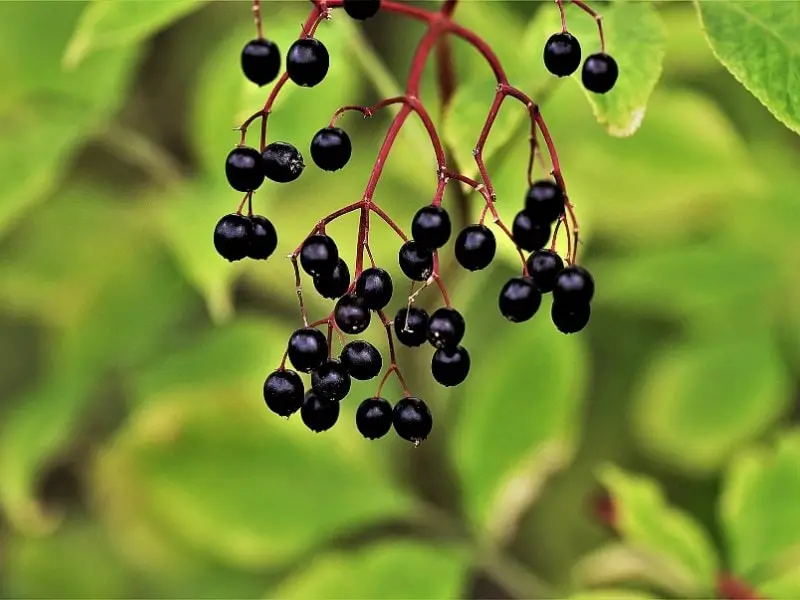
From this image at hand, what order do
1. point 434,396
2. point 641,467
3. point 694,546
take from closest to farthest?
point 694,546 < point 434,396 < point 641,467

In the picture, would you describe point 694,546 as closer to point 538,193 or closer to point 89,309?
point 538,193

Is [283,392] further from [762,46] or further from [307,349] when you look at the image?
[762,46]

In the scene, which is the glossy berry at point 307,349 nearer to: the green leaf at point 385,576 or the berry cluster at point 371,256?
the berry cluster at point 371,256

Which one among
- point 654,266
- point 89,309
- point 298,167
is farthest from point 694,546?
point 89,309

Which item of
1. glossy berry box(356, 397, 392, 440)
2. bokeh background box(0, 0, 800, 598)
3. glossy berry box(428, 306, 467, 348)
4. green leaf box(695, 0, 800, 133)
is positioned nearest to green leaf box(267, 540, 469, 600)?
bokeh background box(0, 0, 800, 598)

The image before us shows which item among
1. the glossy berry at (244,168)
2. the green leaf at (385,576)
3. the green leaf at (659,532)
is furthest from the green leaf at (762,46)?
the green leaf at (385,576)

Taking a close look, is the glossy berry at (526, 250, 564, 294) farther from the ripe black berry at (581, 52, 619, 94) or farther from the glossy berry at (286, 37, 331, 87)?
the glossy berry at (286, 37, 331, 87)

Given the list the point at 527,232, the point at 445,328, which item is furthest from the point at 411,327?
the point at 527,232
